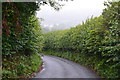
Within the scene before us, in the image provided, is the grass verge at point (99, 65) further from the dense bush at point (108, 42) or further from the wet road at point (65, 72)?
the wet road at point (65, 72)

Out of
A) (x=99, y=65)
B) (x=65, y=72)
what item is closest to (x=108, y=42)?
(x=99, y=65)

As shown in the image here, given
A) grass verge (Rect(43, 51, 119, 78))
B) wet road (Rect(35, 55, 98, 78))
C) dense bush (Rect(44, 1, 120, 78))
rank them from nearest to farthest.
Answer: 1. dense bush (Rect(44, 1, 120, 78))
2. grass verge (Rect(43, 51, 119, 78))
3. wet road (Rect(35, 55, 98, 78))

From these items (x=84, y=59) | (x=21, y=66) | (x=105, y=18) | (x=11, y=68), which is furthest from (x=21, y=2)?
(x=84, y=59)

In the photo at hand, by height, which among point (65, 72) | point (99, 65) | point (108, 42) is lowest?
point (65, 72)

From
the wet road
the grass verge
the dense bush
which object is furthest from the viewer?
the wet road

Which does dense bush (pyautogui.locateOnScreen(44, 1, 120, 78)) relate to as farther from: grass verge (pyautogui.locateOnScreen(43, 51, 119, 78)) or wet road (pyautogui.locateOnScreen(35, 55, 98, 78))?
wet road (pyautogui.locateOnScreen(35, 55, 98, 78))

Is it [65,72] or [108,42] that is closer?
[108,42]

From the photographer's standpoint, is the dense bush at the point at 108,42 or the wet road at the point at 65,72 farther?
the wet road at the point at 65,72

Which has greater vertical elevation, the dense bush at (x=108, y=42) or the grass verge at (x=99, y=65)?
the dense bush at (x=108, y=42)

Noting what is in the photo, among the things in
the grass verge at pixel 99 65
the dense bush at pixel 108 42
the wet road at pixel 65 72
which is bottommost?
the wet road at pixel 65 72

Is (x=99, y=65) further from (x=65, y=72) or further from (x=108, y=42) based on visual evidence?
(x=108, y=42)

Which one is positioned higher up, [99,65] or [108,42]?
[108,42]

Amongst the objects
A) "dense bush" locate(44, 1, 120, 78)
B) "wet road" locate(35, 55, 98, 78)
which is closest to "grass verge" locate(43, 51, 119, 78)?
"dense bush" locate(44, 1, 120, 78)

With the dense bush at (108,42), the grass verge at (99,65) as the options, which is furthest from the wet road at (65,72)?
the dense bush at (108,42)
